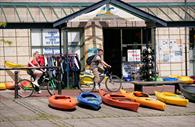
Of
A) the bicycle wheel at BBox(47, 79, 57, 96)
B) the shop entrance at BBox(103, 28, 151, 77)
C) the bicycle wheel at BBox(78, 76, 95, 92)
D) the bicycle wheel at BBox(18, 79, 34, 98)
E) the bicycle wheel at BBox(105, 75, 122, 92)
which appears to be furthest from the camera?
the shop entrance at BBox(103, 28, 151, 77)

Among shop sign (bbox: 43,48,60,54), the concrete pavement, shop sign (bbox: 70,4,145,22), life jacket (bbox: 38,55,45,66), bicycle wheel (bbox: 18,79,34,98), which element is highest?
shop sign (bbox: 70,4,145,22)

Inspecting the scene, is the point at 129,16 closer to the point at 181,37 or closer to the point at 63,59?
the point at 63,59

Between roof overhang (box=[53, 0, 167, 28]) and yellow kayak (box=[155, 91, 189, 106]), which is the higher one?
roof overhang (box=[53, 0, 167, 28])

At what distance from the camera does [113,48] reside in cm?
2939

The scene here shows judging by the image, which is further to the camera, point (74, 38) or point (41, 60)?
point (74, 38)

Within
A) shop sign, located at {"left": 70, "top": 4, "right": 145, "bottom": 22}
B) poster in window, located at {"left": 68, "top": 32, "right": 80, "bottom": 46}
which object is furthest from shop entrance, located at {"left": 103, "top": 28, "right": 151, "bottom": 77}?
shop sign, located at {"left": 70, "top": 4, "right": 145, "bottom": 22}

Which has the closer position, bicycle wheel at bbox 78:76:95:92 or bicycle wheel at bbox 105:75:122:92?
bicycle wheel at bbox 78:76:95:92

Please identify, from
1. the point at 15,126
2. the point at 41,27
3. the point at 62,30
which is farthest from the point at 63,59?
the point at 15,126

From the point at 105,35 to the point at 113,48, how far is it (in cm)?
100

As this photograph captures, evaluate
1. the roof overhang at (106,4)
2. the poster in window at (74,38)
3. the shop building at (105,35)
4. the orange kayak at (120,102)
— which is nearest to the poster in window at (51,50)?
the shop building at (105,35)

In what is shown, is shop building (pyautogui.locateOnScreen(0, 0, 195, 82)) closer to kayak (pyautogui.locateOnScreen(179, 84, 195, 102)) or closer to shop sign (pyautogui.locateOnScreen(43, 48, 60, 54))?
shop sign (pyautogui.locateOnScreen(43, 48, 60, 54))

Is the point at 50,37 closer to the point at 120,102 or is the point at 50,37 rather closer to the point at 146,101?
the point at 146,101

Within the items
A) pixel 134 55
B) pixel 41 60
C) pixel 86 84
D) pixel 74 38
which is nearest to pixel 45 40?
pixel 74 38

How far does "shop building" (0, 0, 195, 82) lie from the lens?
2686 centimetres
